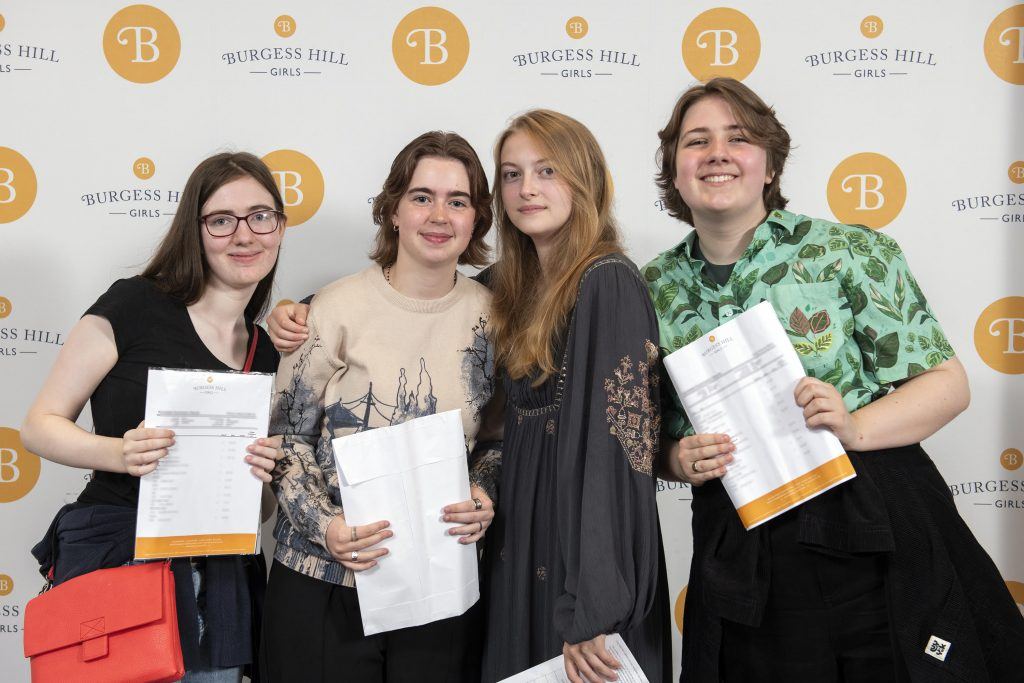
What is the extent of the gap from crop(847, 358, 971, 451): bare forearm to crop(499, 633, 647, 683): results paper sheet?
1.95 feet

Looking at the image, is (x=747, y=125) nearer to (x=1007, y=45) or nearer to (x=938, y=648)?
→ (x=938, y=648)

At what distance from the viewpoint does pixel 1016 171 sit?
2.61 metres

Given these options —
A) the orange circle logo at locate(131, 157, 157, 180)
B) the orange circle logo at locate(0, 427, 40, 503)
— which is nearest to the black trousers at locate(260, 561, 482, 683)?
the orange circle logo at locate(0, 427, 40, 503)

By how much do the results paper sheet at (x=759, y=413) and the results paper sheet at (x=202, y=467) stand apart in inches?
36.3

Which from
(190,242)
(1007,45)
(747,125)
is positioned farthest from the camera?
(1007,45)

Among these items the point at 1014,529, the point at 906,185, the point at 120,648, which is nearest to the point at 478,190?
the point at 120,648

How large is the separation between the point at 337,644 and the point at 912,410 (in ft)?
4.32

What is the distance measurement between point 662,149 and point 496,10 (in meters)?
1.03

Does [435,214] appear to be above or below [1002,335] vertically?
above

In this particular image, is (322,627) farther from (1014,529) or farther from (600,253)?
(1014,529)

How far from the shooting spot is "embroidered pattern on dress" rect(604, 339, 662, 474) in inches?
61.5

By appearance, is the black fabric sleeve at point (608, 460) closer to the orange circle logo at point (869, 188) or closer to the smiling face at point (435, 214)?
the smiling face at point (435, 214)

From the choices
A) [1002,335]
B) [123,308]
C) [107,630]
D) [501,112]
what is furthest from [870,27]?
[107,630]

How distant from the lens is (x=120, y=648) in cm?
173
